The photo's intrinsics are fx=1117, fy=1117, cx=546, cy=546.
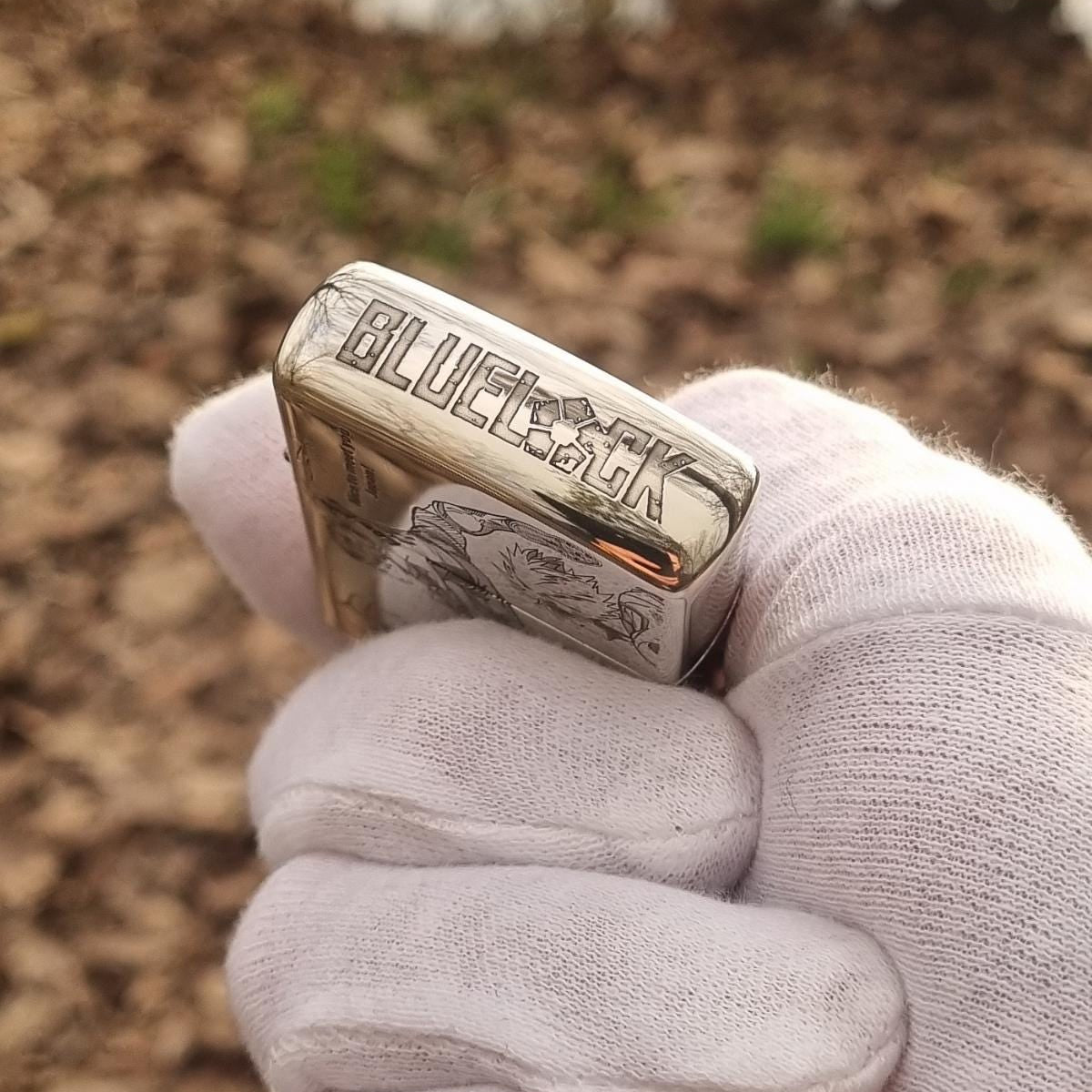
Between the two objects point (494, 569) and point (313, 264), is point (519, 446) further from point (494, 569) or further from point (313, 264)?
point (313, 264)

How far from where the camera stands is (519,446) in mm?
350

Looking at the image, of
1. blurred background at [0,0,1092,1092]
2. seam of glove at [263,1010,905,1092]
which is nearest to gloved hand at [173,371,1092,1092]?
seam of glove at [263,1010,905,1092]

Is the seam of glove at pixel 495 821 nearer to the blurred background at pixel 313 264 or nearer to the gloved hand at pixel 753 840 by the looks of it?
the gloved hand at pixel 753 840

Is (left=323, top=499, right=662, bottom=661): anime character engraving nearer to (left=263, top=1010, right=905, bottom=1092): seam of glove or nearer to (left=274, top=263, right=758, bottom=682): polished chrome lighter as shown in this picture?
(left=274, top=263, right=758, bottom=682): polished chrome lighter

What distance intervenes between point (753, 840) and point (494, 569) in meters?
0.14

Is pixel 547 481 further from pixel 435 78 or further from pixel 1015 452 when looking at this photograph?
pixel 435 78

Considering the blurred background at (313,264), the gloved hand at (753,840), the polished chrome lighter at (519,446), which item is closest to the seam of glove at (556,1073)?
the gloved hand at (753,840)

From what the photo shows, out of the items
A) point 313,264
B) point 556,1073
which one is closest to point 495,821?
point 556,1073

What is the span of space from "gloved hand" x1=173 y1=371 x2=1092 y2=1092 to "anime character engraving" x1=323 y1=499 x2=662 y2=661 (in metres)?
0.02

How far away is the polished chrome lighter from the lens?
35 cm

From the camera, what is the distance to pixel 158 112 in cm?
127

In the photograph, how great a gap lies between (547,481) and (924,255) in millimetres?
981

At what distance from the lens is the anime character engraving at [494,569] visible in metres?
0.37

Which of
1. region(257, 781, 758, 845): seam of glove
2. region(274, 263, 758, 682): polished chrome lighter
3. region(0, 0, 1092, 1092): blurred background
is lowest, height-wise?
region(0, 0, 1092, 1092): blurred background
